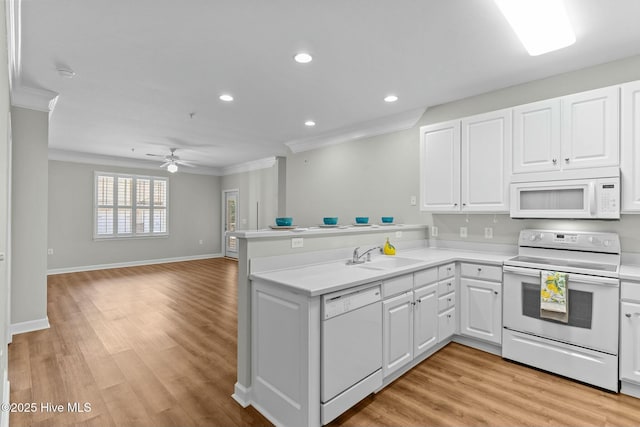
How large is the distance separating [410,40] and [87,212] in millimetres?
7712

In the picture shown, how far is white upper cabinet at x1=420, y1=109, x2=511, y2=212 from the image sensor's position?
3197mm

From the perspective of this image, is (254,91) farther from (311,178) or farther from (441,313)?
(441,313)

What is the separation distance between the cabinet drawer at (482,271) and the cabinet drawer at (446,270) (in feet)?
0.34

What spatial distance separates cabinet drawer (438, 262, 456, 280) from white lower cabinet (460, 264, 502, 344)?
112 mm

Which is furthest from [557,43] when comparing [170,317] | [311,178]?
[170,317]

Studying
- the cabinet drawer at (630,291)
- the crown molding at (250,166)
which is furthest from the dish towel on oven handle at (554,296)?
the crown molding at (250,166)

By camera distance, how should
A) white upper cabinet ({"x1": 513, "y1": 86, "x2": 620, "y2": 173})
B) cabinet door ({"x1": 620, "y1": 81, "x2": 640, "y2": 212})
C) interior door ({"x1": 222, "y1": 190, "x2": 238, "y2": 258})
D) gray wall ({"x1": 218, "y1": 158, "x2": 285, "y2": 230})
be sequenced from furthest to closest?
interior door ({"x1": 222, "y1": 190, "x2": 238, "y2": 258}) < gray wall ({"x1": 218, "y1": 158, "x2": 285, "y2": 230}) < white upper cabinet ({"x1": 513, "y1": 86, "x2": 620, "y2": 173}) < cabinet door ({"x1": 620, "y1": 81, "x2": 640, "y2": 212})

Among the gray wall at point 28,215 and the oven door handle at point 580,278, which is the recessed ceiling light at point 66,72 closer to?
the gray wall at point 28,215

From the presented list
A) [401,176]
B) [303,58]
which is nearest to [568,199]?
[401,176]

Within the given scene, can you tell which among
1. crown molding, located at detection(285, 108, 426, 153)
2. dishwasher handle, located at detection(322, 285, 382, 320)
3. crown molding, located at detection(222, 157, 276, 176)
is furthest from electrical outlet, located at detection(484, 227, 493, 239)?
crown molding, located at detection(222, 157, 276, 176)

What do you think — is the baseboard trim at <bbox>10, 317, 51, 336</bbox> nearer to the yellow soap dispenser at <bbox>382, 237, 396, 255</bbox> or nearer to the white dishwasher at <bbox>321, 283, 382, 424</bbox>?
the white dishwasher at <bbox>321, 283, 382, 424</bbox>

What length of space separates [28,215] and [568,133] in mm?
5556

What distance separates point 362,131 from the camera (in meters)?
A: 4.94

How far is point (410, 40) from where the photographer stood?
2.58 metres
